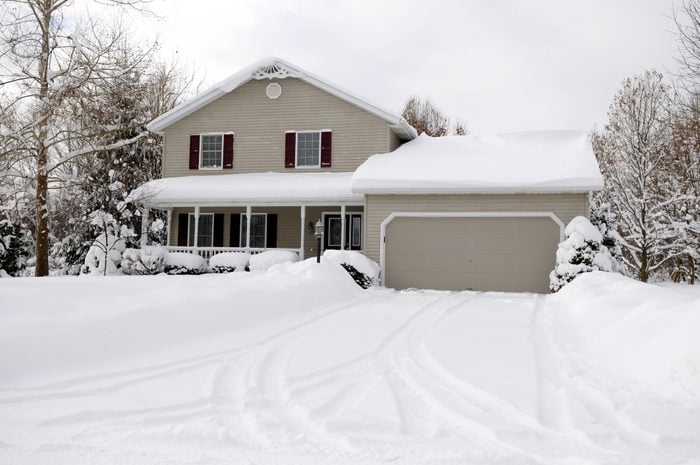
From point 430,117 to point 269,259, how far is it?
27.5 meters

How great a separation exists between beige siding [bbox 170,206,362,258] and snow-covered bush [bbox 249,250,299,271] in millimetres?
2134

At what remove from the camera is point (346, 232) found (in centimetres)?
1861

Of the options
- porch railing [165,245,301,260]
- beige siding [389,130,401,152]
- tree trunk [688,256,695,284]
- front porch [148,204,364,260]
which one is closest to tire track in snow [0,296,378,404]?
porch railing [165,245,301,260]

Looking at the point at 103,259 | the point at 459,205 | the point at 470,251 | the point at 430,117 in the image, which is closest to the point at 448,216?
the point at 459,205

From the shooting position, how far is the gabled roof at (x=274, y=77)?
17.8 meters

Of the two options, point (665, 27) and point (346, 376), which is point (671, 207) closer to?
point (665, 27)

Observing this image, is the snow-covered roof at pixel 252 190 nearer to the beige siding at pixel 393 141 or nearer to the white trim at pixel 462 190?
the white trim at pixel 462 190

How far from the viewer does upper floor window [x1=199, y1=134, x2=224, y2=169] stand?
19531 millimetres

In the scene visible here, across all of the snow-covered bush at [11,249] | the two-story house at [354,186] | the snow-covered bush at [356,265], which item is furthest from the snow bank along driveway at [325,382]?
the snow-covered bush at [11,249]

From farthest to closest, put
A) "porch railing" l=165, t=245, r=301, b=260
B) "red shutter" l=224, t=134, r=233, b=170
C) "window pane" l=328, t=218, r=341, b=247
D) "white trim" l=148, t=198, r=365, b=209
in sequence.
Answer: "red shutter" l=224, t=134, r=233, b=170 → "window pane" l=328, t=218, r=341, b=247 → "porch railing" l=165, t=245, r=301, b=260 → "white trim" l=148, t=198, r=365, b=209

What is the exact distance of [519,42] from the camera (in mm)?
15734

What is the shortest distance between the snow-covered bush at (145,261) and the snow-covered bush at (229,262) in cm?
156

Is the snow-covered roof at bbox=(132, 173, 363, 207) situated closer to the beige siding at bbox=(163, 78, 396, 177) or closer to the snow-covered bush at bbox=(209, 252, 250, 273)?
the beige siding at bbox=(163, 78, 396, 177)

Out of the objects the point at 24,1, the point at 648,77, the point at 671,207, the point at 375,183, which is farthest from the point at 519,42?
the point at 24,1
